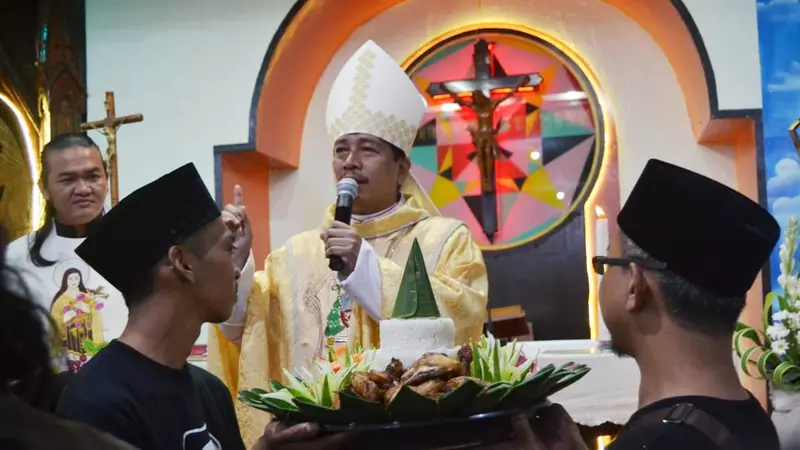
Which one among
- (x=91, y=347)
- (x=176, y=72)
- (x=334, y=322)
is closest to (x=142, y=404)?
(x=334, y=322)

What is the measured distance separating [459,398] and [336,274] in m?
1.86

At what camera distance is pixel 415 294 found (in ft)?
6.75

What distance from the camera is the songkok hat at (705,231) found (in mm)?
1860

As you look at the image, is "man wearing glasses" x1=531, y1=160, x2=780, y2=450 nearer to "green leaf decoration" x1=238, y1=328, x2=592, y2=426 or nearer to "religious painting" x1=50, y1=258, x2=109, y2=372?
"green leaf decoration" x1=238, y1=328, x2=592, y2=426

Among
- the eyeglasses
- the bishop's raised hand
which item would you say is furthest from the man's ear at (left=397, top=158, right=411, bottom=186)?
the eyeglasses

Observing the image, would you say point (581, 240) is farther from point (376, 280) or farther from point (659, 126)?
point (376, 280)

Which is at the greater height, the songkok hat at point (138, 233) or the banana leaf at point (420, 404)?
the songkok hat at point (138, 233)

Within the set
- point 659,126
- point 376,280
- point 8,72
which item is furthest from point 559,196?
point 8,72

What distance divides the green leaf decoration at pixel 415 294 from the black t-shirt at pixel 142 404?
19.0 inches

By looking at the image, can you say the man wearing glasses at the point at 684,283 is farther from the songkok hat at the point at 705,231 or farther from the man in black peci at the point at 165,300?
the man in black peci at the point at 165,300

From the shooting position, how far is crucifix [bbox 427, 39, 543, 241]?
17.3ft

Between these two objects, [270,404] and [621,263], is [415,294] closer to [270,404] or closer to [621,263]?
[621,263]

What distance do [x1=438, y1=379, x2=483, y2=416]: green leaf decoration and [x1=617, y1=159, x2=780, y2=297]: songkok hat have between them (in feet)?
2.06

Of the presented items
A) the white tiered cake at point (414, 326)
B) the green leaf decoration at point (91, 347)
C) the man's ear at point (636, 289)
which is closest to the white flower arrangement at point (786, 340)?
the man's ear at point (636, 289)
